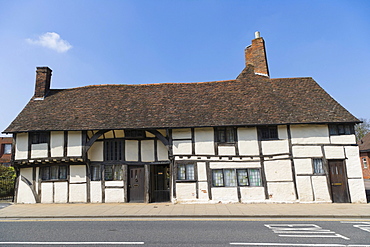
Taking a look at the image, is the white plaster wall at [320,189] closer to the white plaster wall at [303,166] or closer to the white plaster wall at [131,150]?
the white plaster wall at [303,166]

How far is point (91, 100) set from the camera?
1644 cm

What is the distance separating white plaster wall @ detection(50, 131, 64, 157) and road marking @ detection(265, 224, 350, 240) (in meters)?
11.4

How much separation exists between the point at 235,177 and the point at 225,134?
2.39 metres

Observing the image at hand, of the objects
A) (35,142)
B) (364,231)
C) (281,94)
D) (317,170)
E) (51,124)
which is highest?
(281,94)

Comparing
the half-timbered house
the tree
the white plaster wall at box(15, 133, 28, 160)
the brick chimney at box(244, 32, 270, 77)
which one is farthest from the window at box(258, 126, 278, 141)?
the tree

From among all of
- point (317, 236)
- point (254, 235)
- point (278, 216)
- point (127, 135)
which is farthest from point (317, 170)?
point (127, 135)

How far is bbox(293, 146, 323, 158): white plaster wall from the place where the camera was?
13375 millimetres

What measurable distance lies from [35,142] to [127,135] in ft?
17.1

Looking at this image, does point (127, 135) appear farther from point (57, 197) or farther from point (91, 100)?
point (57, 197)

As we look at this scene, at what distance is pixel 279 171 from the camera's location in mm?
13383

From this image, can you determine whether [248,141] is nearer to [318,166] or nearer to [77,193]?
[318,166]

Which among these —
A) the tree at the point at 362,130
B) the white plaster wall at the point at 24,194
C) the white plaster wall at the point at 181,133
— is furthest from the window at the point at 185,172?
the tree at the point at 362,130

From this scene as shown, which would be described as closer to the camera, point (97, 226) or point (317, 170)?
point (97, 226)

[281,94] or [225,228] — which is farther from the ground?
[281,94]
